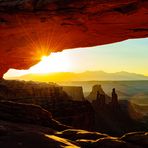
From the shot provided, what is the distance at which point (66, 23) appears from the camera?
2020cm

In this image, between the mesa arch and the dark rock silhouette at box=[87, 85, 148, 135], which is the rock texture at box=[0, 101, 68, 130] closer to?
the mesa arch

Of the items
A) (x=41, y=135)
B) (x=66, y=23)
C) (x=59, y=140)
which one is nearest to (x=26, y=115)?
(x=41, y=135)

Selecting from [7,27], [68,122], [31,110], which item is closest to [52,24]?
[7,27]

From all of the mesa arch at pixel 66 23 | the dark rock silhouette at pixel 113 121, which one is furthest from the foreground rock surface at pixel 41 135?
the dark rock silhouette at pixel 113 121

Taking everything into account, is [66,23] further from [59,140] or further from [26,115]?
[59,140]

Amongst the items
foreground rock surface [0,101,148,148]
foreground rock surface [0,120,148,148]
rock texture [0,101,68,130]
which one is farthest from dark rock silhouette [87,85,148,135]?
foreground rock surface [0,120,148,148]

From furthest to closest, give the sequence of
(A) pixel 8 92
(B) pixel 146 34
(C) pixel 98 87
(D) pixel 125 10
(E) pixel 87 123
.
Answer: (C) pixel 98 87, (A) pixel 8 92, (E) pixel 87 123, (B) pixel 146 34, (D) pixel 125 10

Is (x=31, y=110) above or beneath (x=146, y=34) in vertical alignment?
beneath

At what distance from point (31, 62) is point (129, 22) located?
13856 millimetres

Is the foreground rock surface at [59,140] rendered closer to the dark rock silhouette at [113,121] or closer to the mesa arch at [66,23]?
the mesa arch at [66,23]

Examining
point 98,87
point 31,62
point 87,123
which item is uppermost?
point 98,87

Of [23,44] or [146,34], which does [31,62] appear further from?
[146,34]

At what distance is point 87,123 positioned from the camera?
5847cm

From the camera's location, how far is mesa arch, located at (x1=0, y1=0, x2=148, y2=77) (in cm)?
1802
